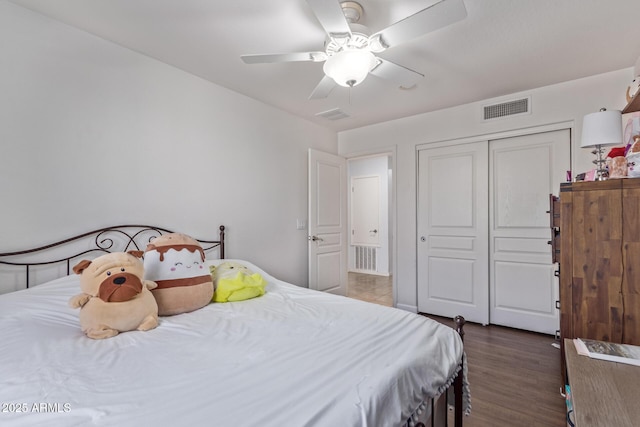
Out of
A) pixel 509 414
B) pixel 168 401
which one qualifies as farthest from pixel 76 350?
pixel 509 414

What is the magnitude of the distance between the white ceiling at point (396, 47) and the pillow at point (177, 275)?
1384 mm

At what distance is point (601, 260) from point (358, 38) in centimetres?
178

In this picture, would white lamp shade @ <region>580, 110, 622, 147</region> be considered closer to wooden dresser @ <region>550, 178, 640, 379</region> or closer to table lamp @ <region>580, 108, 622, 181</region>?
table lamp @ <region>580, 108, 622, 181</region>

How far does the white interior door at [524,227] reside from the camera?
296 centimetres

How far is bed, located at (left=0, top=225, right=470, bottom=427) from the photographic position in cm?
80

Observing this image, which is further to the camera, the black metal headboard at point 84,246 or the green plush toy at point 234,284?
the green plush toy at point 234,284

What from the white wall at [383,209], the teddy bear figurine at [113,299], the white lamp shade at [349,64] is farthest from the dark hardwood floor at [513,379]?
the white wall at [383,209]

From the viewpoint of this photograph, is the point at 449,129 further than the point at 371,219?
No

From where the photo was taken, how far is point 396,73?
194cm

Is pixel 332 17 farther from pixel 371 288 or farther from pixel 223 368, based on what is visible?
pixel 371 288

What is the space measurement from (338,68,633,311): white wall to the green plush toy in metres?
2.24

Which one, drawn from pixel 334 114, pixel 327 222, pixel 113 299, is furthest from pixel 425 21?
pixel 327 222

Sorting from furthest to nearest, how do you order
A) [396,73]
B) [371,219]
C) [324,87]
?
[371,219], [324,87], [396,73]

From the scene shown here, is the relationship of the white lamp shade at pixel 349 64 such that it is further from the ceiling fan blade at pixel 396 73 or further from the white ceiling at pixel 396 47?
the white ceiling at pixel 396 47
